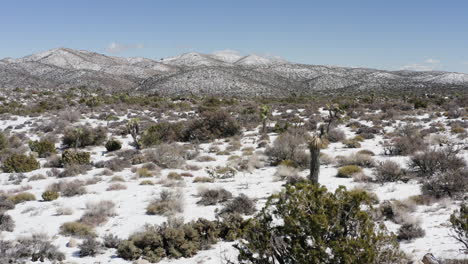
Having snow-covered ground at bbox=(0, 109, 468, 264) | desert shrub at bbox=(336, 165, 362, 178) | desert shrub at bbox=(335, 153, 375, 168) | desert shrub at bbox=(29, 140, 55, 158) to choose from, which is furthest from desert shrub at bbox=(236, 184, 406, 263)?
desert shrub at bbox=(29, 140, 55, 158)

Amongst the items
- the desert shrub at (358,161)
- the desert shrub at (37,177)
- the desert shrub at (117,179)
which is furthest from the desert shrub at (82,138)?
the desert shrub at (358,161)

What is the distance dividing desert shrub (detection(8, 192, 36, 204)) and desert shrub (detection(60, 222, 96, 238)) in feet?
11.5

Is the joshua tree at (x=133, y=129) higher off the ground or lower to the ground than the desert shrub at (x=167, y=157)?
higher

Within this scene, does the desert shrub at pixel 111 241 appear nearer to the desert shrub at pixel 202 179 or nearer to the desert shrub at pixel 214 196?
the desert shrub at pixel 214 196

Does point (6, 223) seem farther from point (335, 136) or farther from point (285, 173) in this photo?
point (335, 136)

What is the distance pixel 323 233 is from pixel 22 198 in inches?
447

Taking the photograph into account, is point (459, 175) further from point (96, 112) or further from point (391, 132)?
point (96, 112)

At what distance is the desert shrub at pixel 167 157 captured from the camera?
52.9 feet

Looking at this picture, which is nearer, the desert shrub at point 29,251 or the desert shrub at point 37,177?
the desert shrub at point 29,251

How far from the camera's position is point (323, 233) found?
479 cm

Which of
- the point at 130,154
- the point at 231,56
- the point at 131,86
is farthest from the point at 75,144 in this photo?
the point at 231,56

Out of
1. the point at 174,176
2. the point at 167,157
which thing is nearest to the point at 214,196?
the point at 174,176

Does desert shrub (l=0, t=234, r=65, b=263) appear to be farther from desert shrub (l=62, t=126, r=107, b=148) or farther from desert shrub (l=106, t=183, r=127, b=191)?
desert shrub (l=62, t=126, r=107, b=148)

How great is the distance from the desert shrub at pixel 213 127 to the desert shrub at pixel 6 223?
1365cm
